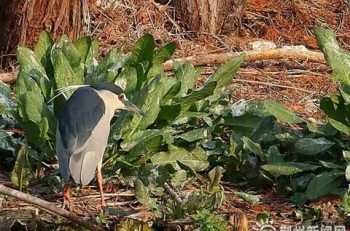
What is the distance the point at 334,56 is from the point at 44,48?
1.87 metres

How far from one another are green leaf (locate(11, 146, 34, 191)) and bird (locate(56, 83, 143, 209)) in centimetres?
22

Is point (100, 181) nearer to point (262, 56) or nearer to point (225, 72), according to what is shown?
point (225, 72)

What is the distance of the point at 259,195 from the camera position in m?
5.05

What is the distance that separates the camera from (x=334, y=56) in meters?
5.25

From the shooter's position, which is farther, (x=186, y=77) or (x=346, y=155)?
(x=186, y=77)

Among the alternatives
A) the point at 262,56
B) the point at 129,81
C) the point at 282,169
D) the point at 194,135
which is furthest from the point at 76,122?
the point at 262,56

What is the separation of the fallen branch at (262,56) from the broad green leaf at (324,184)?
6.60 ft

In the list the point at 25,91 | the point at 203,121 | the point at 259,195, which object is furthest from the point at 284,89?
the point at 25,91

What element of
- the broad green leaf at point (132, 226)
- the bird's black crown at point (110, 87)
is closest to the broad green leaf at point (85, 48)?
the bird's black crown at point (110, 87)

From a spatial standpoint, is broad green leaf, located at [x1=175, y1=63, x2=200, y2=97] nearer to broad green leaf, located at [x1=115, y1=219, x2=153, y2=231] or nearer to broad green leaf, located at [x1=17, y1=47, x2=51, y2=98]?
broad green leaf, located at [x1=17, y1=47, x2=51, y2=98]

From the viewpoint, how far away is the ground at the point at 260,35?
Answer: 6.73 meters

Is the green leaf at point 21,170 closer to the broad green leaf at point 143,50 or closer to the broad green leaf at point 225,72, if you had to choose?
the broad green leaf at point 143,50

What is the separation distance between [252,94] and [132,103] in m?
1.72

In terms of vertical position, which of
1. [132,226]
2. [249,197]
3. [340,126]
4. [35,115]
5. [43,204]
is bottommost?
[249,197]
